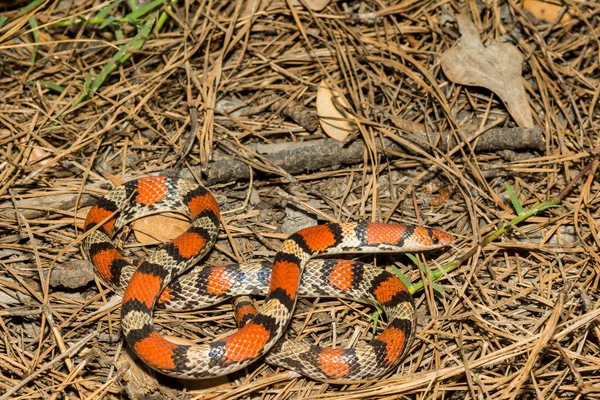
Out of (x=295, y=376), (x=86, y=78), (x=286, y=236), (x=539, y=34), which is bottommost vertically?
(x=295, y=376)

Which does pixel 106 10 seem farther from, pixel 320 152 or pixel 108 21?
pixel 320 152

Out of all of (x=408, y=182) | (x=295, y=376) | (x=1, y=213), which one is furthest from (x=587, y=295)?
(x=1, y=213)

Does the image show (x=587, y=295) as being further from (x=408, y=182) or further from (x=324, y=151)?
(x=324, y=151)

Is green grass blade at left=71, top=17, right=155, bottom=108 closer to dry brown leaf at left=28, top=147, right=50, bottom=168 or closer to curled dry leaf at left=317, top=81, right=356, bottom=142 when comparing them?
dry brown leaf at left=28, top=147, right=50, bottom=168

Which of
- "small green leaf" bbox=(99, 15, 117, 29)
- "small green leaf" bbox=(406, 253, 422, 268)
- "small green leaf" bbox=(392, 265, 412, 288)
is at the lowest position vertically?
"small green leaf" bbox=(392, 265, 412, 288)

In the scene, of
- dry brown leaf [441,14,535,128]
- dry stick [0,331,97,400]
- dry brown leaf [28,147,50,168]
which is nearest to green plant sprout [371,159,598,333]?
dry brown leaf [441,14,535,128]
